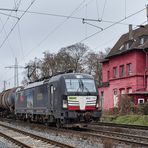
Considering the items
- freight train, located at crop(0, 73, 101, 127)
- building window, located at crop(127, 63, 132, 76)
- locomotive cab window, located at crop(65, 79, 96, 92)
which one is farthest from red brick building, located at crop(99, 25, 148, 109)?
locomotive cab window, located at crop(65, 79, 96, 92)

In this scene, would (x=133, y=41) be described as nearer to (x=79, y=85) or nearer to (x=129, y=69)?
(x=129, y=69)

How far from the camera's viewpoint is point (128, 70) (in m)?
50.0

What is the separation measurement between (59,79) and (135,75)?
2611 centimetres

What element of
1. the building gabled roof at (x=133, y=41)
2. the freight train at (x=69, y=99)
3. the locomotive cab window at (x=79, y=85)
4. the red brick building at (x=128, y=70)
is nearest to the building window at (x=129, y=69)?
the red brick building at (x=128, y=70)

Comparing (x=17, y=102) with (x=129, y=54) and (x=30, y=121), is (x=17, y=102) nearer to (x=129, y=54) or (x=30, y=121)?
(x=30, y=121)

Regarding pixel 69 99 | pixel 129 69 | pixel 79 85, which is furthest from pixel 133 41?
pixel 69 99

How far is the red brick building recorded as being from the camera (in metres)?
47.3

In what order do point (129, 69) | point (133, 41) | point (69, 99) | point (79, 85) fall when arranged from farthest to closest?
point (133, 41) → point (129, 69) → point (79, 85) → point (69, 99)

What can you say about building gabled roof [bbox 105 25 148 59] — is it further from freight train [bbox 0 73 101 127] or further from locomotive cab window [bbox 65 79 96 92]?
locomotive cab window [bbox 65 79 96 92]

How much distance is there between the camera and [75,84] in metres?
22.8

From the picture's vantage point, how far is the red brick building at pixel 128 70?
1864 inches

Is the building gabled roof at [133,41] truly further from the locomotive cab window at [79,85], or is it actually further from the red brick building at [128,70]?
the locomotive cab window at [79,85]

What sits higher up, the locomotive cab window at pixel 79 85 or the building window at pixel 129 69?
the building window at pixel 129 69

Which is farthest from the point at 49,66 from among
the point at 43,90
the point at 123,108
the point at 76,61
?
the point at 43,90
